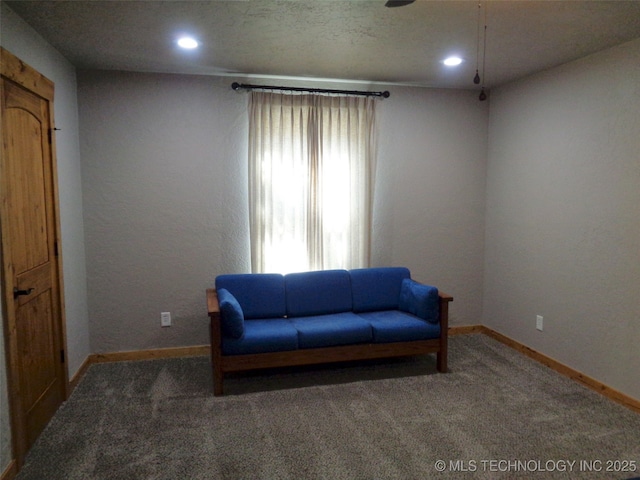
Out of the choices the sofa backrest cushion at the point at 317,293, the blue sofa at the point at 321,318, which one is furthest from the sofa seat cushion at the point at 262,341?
the sofa backrest cushion at the point at 317,293

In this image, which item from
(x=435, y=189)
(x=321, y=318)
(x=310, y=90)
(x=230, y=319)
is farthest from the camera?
(x=435, y=189)

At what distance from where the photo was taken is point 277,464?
2.48m

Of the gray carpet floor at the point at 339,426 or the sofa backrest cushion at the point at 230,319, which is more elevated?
the sofa backrest cushion at the point at 230,319

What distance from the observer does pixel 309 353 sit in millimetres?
3498

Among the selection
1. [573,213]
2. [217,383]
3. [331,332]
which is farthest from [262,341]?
[573,213]

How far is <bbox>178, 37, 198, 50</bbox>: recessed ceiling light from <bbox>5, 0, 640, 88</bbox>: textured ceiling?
67 mm

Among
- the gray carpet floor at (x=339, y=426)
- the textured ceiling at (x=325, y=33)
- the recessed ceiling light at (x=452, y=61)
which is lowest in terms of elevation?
the gray carpet floor at (x=339, y=426)

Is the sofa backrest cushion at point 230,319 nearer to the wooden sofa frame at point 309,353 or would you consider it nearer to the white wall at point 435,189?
the wooden sofa frame at point 309,353

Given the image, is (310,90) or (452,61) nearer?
(452,61)

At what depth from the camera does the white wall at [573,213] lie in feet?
10.3

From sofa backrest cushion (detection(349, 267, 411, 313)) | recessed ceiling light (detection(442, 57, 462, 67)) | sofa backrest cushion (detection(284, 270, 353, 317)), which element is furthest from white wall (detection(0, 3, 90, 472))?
recessed ceiling light (detection(442, 57, 462, 67))

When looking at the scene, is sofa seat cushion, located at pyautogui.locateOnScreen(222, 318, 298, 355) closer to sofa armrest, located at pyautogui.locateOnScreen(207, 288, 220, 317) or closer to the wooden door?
sofa armrest, located at pyautogui.locateOnScreen(207, 288, 220, 317)

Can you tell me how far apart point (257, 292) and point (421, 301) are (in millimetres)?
1412

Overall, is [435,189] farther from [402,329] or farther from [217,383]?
[217,383]
